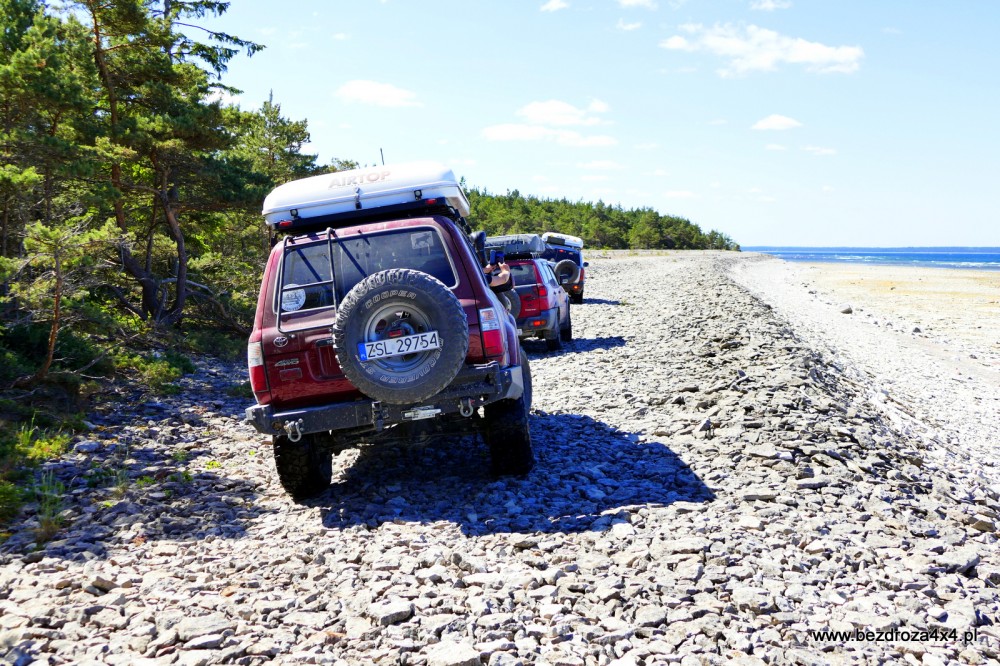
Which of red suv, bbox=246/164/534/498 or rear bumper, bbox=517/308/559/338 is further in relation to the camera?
rear bumper, bbox=517/308/559/338

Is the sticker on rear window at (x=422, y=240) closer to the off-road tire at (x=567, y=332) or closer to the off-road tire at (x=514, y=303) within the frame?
the off-road tire at (x=514, y=303)

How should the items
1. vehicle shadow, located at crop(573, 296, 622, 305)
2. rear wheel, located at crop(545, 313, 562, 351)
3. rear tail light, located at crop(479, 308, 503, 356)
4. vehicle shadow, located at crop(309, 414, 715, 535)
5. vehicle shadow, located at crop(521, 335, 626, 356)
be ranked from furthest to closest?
1. vehicle shadow, located at crop(573, 296, 622, 305)
2. vehicle shadow, located at crop(521, 335, 626, 356)
3. rear wheel, located at crop(545, 313, 562, 351)
4. rear tail light, located at crop(479, 308, 503, 356)
5. vehicle shadow, located at crop(309, 414, 715, 535)

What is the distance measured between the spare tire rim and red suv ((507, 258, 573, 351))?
8.47 metres

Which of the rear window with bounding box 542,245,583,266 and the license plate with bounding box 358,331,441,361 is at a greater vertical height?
the rear window with bounding box 542,245,583,266

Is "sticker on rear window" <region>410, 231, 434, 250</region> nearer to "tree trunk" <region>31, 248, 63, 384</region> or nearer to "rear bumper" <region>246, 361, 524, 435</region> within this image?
"rear bumper" <region>246, 361, 524, 435</region>

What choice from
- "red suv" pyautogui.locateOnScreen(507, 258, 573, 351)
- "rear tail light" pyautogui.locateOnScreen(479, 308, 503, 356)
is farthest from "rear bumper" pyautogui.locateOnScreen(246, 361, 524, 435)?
"red suv" pyautogui.locateOnScreen(507, 258, 573, 351)

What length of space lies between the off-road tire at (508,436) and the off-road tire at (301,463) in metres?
1.48

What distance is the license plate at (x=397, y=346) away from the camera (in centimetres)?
569

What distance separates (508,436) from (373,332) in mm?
1633

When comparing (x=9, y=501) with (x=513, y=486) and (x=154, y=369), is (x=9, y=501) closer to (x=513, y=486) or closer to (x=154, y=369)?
(x=513, y=486)

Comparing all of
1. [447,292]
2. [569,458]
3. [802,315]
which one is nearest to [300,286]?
[447,292]

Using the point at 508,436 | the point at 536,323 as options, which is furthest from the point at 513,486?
the point at 536,323

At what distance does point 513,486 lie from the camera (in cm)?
653

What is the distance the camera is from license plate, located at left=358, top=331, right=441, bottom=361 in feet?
18.7
